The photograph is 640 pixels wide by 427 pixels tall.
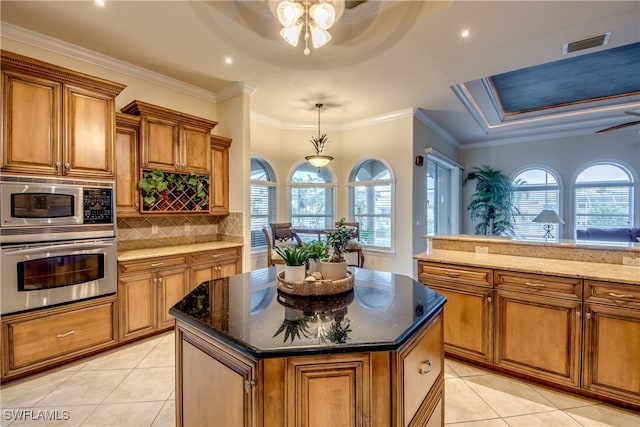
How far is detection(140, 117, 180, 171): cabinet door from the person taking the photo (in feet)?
10.8

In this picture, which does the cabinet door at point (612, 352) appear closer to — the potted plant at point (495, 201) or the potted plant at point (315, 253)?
the potted plant at point (315, 253)

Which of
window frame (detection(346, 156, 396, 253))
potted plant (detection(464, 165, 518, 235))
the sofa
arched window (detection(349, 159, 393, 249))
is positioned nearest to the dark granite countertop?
window frame (detection(346, 156, 396, 253))

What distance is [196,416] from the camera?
1296 mm

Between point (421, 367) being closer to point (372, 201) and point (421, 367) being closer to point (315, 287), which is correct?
point (315, 287)

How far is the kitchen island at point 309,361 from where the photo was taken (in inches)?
A: 40.3

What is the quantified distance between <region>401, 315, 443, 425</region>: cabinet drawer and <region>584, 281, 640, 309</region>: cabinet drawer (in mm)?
1434

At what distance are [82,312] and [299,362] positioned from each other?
2.69m

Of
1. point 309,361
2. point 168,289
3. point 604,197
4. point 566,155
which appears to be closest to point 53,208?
point 168,289

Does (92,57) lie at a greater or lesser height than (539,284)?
greater

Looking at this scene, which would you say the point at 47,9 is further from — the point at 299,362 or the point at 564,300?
the point at 564,300

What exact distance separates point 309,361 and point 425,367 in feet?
2.01

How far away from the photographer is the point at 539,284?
229cm

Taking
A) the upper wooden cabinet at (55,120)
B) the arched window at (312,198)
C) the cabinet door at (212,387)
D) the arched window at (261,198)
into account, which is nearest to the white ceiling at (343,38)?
the upper wooden cabinet at (55,120)

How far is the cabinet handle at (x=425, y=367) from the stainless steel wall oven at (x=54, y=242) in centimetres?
289
